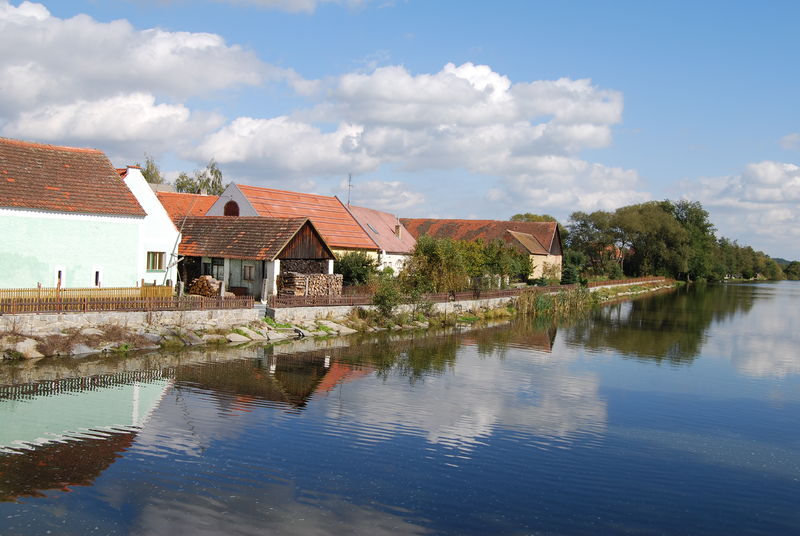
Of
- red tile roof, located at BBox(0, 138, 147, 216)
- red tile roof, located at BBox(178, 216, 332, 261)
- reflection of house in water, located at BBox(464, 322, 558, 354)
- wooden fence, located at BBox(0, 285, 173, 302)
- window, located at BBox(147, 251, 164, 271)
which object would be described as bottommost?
reflection of house in water, located at BBox(464, 322, 558, 354)

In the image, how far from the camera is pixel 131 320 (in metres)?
26.2

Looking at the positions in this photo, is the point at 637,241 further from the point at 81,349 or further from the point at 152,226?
the point at 81,349

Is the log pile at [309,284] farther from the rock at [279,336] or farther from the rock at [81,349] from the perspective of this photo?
the rock at [81,349]

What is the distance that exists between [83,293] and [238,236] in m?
11.3

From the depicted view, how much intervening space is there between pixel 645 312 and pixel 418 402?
4061 cm

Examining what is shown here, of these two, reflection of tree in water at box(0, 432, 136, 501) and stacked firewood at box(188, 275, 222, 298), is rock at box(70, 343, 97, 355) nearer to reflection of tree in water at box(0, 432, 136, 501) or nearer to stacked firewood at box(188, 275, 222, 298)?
reflection of tree in water at box(0, 432, 136, 501)

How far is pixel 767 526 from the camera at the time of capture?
39.9ft

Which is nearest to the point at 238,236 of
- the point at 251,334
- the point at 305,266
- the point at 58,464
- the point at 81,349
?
the point at 305,266

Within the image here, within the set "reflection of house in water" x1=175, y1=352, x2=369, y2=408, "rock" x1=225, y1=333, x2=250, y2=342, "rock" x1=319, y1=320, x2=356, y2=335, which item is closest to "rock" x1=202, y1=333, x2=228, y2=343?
"rock" x1=225, y1=333, x2=250, y2=342

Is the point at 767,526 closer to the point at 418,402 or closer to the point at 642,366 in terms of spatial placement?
the point at 418,402

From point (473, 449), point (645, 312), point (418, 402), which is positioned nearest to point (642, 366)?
point (418, 402)

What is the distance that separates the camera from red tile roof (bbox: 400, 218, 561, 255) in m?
69.6

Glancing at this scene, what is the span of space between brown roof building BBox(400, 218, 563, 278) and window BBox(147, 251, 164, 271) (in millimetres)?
39025

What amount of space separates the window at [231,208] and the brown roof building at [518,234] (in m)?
29.9
